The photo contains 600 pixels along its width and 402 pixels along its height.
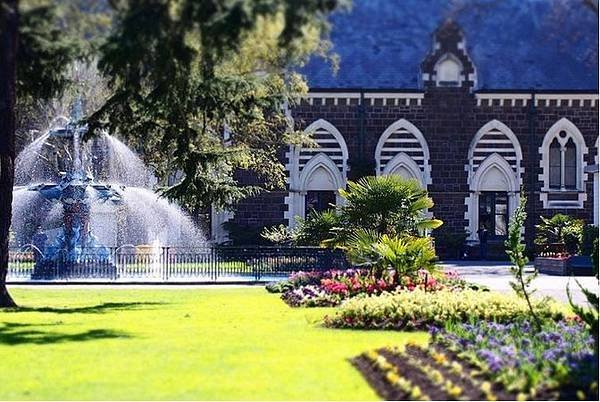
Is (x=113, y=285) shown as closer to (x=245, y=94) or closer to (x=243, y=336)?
(x=245, y=94)

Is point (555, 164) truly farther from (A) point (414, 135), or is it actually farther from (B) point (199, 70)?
(B) point (199, 70)

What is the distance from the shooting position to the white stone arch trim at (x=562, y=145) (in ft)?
149

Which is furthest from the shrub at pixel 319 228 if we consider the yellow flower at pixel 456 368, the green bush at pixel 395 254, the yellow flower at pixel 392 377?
the yellow flower at pixel 392 377

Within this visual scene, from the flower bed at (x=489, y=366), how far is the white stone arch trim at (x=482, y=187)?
31.6 meters

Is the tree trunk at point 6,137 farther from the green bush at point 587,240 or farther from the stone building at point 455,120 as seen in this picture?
the stone building at point 455,120

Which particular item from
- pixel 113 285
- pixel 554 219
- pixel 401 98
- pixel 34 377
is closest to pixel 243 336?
pixel 34 377

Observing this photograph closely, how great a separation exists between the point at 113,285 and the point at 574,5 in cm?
2181

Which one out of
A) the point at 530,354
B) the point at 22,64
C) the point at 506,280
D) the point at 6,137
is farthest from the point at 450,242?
the point at 530,354

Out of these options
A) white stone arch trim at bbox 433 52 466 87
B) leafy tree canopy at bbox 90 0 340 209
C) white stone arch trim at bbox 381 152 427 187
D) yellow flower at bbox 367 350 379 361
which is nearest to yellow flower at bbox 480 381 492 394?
yellow flower at bbox 367 350 379 361

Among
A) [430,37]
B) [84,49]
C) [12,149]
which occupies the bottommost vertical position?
[12,149]

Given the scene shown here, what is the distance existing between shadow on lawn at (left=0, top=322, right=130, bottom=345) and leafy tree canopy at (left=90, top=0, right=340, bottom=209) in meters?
3.79

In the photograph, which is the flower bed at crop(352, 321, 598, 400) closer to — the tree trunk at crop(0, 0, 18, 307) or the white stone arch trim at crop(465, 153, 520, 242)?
the tree trunk at crop(0, 0, 18, 307)

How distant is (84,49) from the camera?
15406 millimetres

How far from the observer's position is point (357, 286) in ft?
69.9
